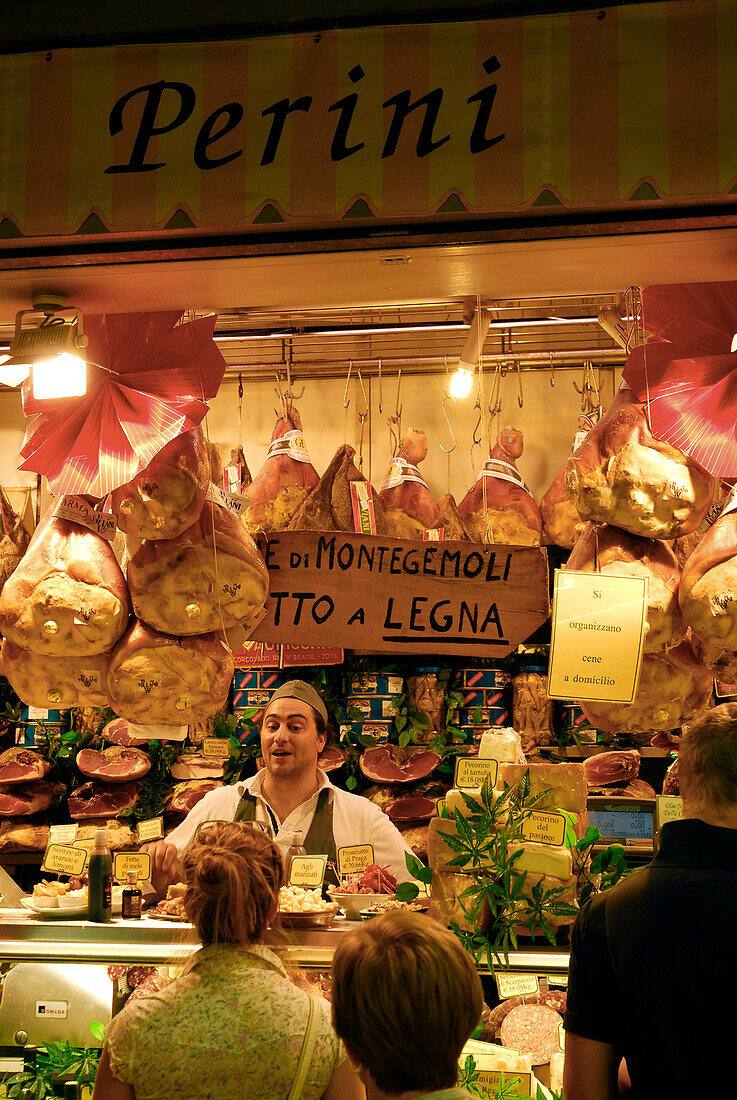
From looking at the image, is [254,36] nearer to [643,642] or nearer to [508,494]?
[643,642]

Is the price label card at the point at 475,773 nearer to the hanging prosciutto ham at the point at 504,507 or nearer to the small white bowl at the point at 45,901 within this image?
the small white bowl at the point at 45,901

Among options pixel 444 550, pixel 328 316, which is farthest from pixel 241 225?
pixel 328 316

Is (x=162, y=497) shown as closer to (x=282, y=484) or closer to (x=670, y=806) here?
(x=670, y=806)

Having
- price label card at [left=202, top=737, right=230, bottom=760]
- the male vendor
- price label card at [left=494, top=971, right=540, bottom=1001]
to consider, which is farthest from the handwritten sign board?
price label card at [left=202, top=737, right=230, bottom=760]

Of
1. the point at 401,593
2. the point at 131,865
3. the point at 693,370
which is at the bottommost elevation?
the point at 131,865

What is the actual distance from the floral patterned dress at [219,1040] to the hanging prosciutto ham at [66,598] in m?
0.78

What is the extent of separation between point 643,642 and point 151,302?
1360 mm

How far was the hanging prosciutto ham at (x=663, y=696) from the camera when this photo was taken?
8.45 feet

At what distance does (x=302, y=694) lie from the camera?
5207 millimetres

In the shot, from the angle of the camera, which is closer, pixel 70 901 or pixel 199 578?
pixel 199 578

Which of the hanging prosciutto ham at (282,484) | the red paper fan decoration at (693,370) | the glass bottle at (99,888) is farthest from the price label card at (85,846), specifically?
the red paper fan decoration at (693,370)

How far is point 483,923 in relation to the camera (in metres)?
2.69

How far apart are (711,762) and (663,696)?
45 cm

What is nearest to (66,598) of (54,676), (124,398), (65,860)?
(54,676)
